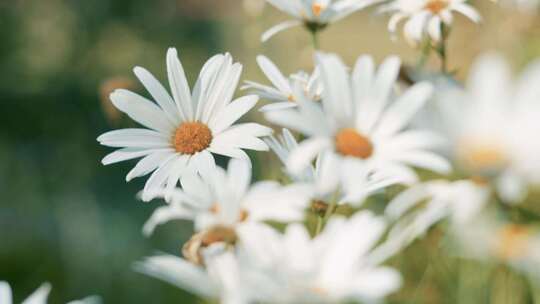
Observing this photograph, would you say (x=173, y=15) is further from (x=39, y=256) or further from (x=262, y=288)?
(x=262, y=288)

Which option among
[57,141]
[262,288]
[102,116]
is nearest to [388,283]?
[262,288]

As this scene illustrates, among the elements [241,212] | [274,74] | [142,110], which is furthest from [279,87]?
[241,212]

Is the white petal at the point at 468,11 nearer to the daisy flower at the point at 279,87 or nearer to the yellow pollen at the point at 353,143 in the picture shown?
the daisy flower at the point at 279,87

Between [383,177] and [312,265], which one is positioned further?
[383,177]

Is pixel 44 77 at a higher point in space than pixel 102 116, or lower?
higher

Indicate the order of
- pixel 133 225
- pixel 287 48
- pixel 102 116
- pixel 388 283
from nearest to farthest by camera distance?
pixel 388 283 < pixel 287 48 < pixel 133 225 < pixel 102 116

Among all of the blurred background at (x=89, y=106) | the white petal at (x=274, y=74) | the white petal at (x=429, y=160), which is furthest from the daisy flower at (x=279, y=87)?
the blurred background at (x=89, y=106)
